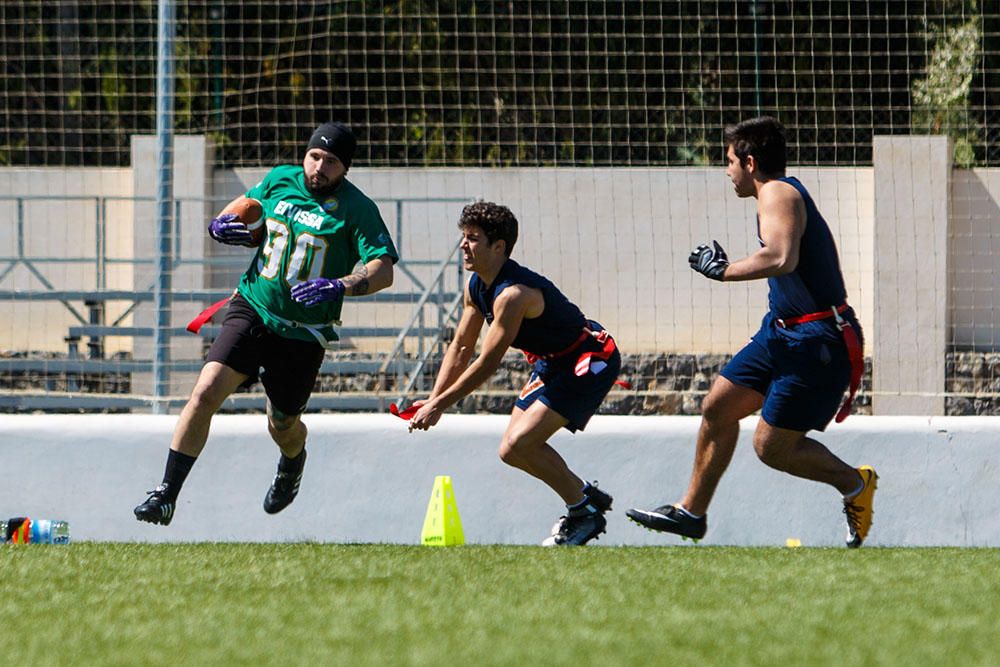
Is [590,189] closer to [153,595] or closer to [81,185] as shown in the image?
[81,185]

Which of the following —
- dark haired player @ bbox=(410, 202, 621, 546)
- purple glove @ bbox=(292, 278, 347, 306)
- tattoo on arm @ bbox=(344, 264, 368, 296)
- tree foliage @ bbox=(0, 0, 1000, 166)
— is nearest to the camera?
purple glove @ bbox=(292, 278, 347, 306)

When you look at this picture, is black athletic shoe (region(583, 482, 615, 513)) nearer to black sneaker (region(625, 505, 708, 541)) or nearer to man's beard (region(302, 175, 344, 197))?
black sneaker (region(625, 505, 708, 541))

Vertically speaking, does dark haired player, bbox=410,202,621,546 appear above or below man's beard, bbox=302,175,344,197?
below

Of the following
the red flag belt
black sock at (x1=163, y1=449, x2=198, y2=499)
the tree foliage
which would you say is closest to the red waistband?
the red flag belt

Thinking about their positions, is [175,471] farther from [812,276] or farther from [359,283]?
[812,276]

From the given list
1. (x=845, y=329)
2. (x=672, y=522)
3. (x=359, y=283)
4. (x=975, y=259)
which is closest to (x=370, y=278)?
(x=359, y=283)

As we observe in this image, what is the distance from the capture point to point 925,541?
764cm

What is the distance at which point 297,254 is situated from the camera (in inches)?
281

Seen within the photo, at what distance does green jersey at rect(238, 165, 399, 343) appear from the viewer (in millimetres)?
7152

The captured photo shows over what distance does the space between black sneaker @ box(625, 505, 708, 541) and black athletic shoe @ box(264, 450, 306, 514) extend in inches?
65.1

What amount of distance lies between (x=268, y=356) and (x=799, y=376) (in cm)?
A: 226

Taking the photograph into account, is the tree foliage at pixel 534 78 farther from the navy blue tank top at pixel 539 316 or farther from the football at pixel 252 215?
the navy blue tank top at pixel 539 316

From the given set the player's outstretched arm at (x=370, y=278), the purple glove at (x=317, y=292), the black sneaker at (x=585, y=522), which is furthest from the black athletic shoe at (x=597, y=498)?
the purple glove at (x=317, y=292)

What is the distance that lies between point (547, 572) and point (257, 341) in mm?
1942
